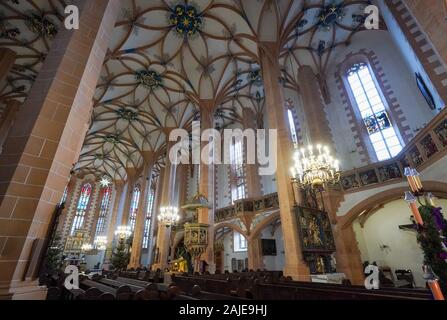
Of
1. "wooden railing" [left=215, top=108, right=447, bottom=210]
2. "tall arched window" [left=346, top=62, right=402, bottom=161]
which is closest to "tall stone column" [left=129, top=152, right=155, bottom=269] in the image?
"wooden railing" [left=215, top=108, right=447, bottom=210]

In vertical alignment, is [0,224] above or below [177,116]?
below

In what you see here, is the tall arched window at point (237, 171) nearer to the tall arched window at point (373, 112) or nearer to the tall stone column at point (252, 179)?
the tall stone column at point (252, 179)

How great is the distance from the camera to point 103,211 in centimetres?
2712

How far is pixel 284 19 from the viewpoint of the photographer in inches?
415

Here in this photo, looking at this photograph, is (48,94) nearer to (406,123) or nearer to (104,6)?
(104,6)

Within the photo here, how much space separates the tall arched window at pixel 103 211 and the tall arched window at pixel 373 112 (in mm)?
27938

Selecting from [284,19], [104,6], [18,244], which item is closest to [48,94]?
[18,244]

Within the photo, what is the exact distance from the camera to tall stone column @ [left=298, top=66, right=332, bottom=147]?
10.9 meters

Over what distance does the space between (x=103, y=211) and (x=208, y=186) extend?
21.3 metres

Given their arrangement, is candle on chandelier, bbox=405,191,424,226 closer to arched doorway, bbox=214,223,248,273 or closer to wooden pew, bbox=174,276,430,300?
wooden pew, bbox=174,276,430,300

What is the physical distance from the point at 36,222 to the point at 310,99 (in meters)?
12.3

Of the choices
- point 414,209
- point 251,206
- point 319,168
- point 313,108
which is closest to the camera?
point 414,209

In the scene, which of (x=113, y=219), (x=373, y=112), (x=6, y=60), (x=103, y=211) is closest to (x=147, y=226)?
(x=113, y=219)

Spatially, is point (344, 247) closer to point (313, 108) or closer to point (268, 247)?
point (268, 247)
